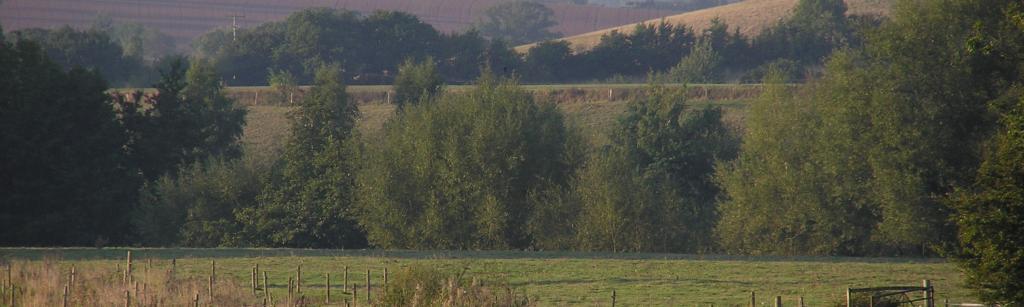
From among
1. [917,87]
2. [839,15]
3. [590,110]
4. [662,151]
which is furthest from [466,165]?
[839,15]

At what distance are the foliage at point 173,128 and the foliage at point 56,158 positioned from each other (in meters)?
2.78

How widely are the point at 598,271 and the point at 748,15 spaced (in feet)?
399

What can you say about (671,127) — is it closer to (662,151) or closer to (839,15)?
(662,151)

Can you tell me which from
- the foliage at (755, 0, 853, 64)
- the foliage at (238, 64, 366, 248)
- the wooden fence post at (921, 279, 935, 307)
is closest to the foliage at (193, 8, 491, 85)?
the foliage at (755, 0, 853, 64)

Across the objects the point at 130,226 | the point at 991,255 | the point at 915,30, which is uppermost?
the point at 915,30

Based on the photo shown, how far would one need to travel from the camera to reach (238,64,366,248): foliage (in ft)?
205

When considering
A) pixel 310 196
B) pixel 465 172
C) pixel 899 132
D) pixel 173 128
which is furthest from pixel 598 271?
pixel 173 128

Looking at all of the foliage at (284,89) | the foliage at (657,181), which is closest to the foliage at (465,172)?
the foliage at (657,181)

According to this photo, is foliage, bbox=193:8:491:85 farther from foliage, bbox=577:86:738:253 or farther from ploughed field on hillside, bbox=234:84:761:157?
foliage, bbox=577:86:738:253

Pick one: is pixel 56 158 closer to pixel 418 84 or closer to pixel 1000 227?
pixel 418 84

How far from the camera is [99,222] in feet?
193

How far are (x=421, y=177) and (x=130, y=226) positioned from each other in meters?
13.3

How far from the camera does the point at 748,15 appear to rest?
509 feet

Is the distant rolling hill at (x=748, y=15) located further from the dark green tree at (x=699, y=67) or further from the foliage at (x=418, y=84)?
the foliage at (x=418, y=84)
